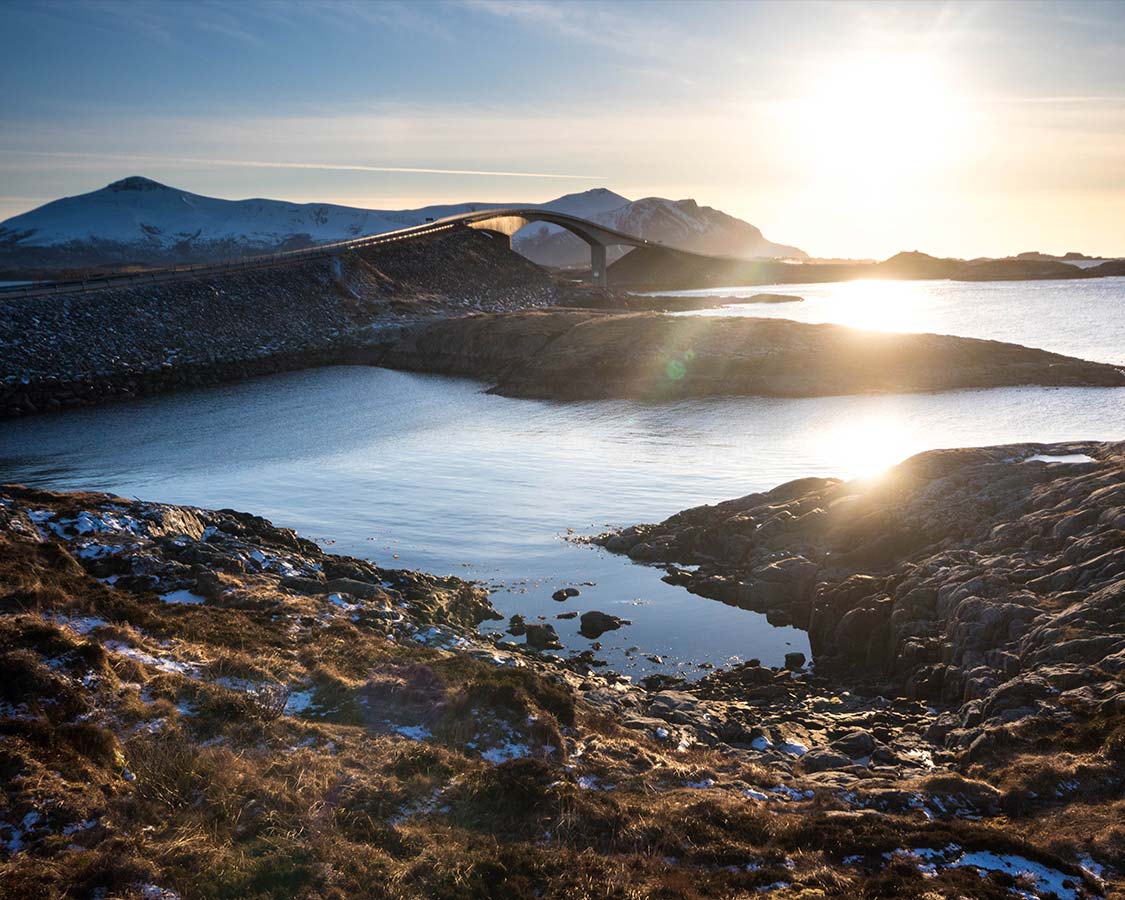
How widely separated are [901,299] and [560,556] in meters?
145

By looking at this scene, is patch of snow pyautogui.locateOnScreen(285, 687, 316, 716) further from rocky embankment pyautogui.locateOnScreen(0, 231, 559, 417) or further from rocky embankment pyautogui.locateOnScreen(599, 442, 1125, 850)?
rocky embankment pyautogui.locateOnScreen(0, 231, 559, 417)

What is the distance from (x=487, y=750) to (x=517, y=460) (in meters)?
28.0

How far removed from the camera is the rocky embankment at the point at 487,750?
28.0 ft

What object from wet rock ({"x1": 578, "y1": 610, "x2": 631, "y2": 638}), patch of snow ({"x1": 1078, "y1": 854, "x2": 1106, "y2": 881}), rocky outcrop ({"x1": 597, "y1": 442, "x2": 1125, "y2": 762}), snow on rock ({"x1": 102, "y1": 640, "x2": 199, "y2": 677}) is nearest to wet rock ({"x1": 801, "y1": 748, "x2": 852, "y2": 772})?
rocky outcrop ({"x1": 597, "y1": 442, "x2": 1125, "y2": 762})

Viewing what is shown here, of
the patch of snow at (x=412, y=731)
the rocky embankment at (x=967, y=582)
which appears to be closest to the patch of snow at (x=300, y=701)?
the patch of snow at (x=412, y=731)

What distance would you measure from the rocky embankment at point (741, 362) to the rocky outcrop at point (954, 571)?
1242 inches

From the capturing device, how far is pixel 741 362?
6053 centimetres

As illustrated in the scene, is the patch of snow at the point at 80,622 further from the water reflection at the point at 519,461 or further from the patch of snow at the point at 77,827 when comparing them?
the water reflection at the point at 519,461

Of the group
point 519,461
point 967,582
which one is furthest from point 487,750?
point 519,461

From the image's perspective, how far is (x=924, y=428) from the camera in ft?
145

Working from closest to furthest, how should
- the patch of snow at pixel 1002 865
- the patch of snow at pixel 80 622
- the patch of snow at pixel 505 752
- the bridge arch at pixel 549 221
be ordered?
the patch of snow at pixel 1002 865, the patch of snow at pixel 505 752, the patch of snow at pixel 80 622, the bridge arch at pixel 549 221

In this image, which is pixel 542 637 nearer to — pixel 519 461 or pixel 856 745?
pixel 856 745

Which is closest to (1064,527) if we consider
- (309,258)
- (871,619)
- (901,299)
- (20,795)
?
(871,619)

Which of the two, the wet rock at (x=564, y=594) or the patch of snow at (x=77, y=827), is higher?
the patch of snow at (x=77, y=827)
